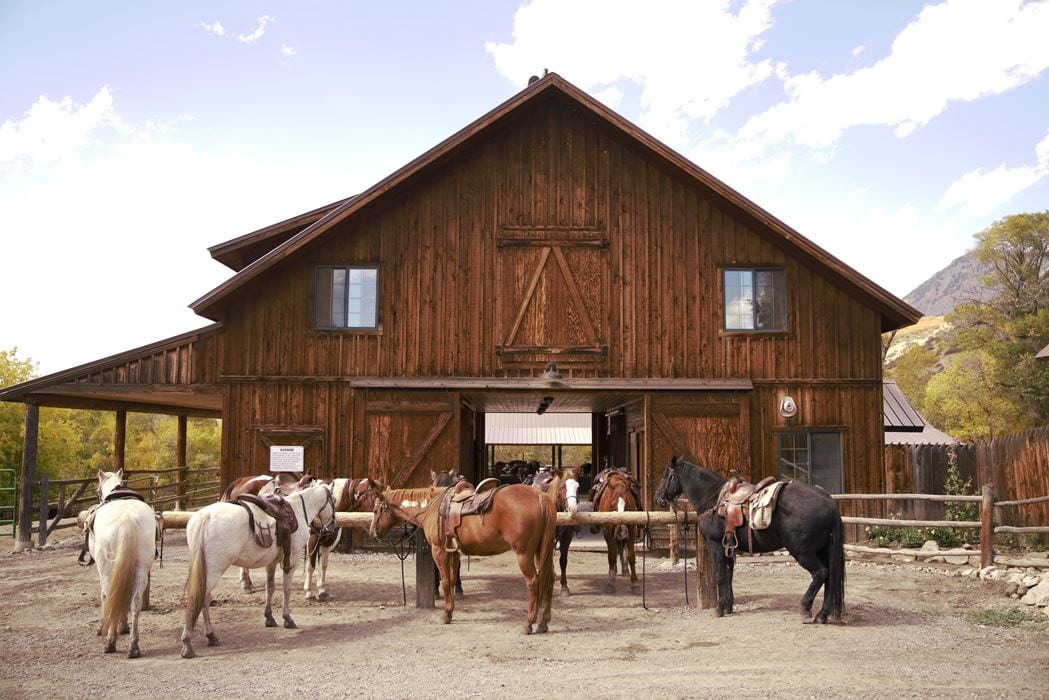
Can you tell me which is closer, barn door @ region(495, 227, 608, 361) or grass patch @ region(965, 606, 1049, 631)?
grass patch @ region(965, 606, 1049, 631)

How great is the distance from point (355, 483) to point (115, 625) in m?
4.34

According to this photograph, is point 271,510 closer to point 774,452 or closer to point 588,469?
point 774,452

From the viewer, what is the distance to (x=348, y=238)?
16250mm

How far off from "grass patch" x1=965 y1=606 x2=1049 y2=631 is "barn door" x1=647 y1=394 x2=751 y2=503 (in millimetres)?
5876

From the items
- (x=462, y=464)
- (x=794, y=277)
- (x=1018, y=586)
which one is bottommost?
(x=1018, y=586)

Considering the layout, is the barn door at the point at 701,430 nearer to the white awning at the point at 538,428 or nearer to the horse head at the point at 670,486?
the horse head at the point at 670,486

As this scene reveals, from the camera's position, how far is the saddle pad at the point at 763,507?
942cm

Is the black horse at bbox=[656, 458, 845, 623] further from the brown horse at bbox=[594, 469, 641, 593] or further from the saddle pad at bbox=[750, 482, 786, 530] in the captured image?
the brown horse at bbox=[594, 469, 641, 593]

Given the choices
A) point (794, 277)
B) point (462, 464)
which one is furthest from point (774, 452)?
point (462, 464)

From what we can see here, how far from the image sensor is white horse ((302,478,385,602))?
11.1m

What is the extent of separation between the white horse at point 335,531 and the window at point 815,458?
8499mm

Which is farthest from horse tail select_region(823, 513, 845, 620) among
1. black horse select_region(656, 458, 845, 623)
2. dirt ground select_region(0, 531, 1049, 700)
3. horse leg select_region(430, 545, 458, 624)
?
horse leg select_region(430, 545, 458, 624)

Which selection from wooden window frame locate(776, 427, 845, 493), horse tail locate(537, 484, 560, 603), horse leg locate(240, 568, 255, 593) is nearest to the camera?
horse tail locate(537, 484, 560, 603)

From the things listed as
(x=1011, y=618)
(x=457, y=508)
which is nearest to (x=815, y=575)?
(x=1011, y=618)
